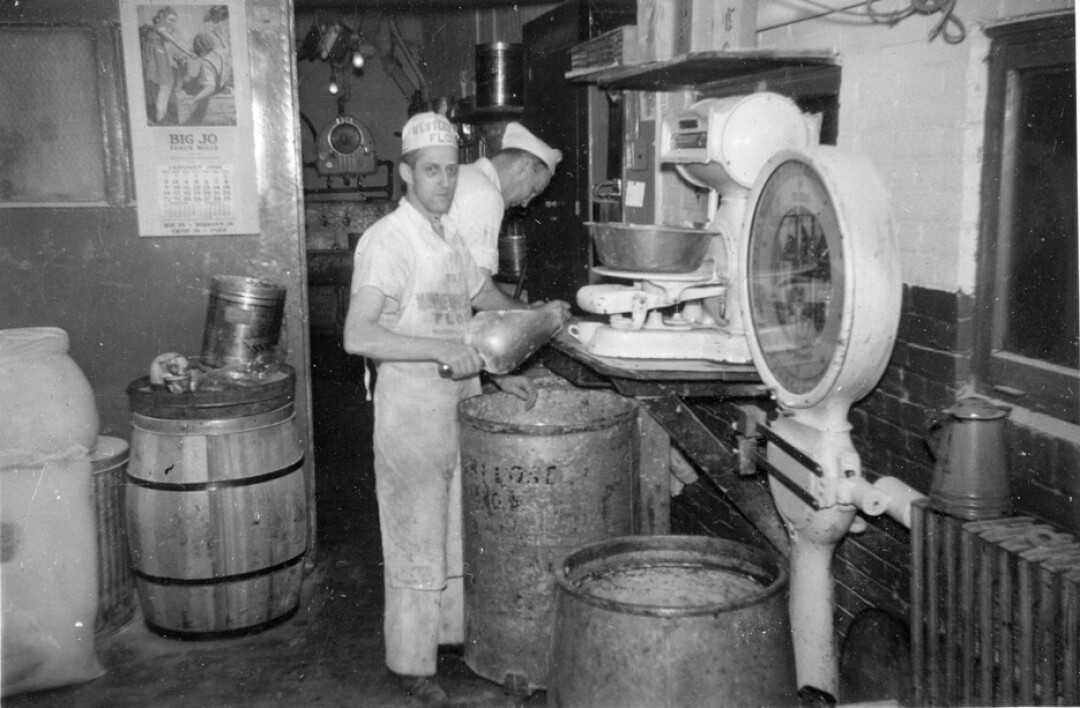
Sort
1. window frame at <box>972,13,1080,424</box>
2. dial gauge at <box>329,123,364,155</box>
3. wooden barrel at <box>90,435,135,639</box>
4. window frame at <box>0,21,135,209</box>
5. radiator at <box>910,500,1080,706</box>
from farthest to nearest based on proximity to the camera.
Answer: dial gauge at <box>329,123,364,155</box>
window frame at <box>0,21,135,209</box>
wooden barrel at <box>90,435,135,639</box>
window frame at <box>972,13,1080,424</box>
radiator at <box>910,500,1080,706</box>

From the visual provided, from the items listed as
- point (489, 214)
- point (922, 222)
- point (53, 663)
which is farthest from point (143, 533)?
point (922, 222)

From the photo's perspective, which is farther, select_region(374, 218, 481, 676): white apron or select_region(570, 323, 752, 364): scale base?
select_region(374, 218, 481, 676): white apron

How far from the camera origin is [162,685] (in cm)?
350

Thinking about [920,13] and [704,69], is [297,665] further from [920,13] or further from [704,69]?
[920,13]

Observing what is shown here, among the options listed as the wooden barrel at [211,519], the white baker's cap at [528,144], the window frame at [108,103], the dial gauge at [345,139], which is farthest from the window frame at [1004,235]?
the dial gauge at [345,139]

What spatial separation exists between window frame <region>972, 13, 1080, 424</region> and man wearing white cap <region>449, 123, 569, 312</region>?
1947 mm

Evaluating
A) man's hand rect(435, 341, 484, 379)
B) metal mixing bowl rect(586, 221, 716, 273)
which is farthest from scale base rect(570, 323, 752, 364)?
man's hand rect(435, 341, 484, 379)

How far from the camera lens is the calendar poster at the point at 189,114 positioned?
14.0 ft

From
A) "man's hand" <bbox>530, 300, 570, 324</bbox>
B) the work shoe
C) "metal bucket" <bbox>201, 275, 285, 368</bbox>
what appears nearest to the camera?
"man's hand" <bbox>530, 300, 570, 324</bbox>

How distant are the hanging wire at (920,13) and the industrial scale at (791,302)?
302 millimetres

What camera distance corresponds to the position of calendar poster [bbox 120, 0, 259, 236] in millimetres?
4254

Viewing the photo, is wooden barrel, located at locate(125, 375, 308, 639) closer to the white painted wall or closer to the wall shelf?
the wall shelf

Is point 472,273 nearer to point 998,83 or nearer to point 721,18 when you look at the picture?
point 721,18

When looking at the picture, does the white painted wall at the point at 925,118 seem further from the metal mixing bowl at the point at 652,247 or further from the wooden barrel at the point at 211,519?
the wooden barrel at the point at 211,519
